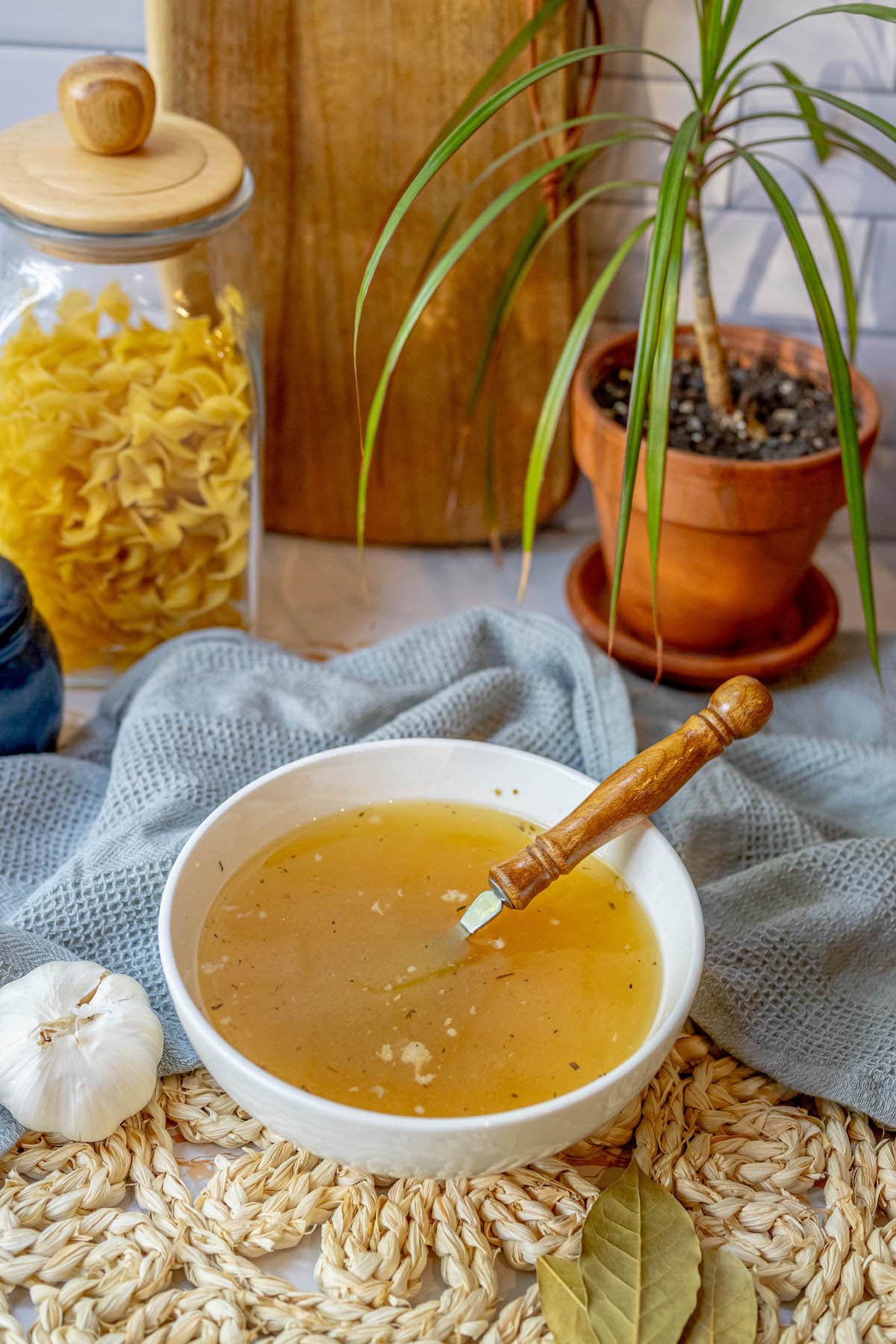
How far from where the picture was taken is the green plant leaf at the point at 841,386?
32.3 inches

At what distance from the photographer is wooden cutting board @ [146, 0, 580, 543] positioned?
105 centimetres

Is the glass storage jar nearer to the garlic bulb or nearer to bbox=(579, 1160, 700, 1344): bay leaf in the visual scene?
the garlic bulb

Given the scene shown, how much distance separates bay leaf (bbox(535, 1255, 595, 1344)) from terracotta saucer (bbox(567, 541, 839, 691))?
491 mm

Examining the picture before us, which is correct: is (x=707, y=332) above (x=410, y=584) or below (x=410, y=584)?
above

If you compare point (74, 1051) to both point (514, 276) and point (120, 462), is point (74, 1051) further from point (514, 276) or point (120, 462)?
point (514, 276)

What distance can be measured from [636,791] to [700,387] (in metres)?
0.44

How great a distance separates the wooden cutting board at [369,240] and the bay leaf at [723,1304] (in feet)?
2.39

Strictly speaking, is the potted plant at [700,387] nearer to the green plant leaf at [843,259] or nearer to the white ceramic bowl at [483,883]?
the green plant leaf at [843,259]

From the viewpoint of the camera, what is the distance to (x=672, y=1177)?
738 mm

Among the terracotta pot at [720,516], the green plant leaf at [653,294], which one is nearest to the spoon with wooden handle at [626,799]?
the green plant leaf at [653,294]

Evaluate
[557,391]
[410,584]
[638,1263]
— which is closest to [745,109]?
[557,391]

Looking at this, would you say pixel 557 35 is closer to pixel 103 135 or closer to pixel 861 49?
pixel 861 49

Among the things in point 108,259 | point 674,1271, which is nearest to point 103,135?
point 108,259

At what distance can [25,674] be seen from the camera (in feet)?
3.02
